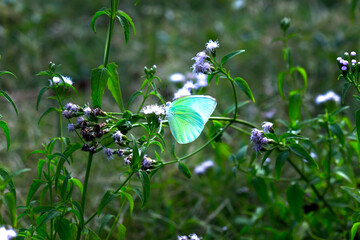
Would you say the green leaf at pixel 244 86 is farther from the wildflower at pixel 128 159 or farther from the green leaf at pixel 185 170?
the wildflower at pixel 128 159

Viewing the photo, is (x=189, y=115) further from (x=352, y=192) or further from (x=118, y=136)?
(x=352, y=192)

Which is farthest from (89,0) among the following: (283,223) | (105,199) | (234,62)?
(105,199)

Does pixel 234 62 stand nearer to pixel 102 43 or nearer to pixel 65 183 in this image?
pixel 102 43

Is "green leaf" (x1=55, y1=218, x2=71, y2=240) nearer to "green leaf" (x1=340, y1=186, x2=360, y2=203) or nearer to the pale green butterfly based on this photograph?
the pale green butterfly

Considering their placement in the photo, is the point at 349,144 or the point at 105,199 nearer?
the point at 105,199

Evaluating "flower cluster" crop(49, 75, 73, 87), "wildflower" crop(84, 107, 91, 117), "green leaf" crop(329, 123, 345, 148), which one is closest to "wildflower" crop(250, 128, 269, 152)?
"green leaf" crop(329, 123, 345, 148)

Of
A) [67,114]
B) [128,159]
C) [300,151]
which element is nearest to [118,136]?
[128,159]
